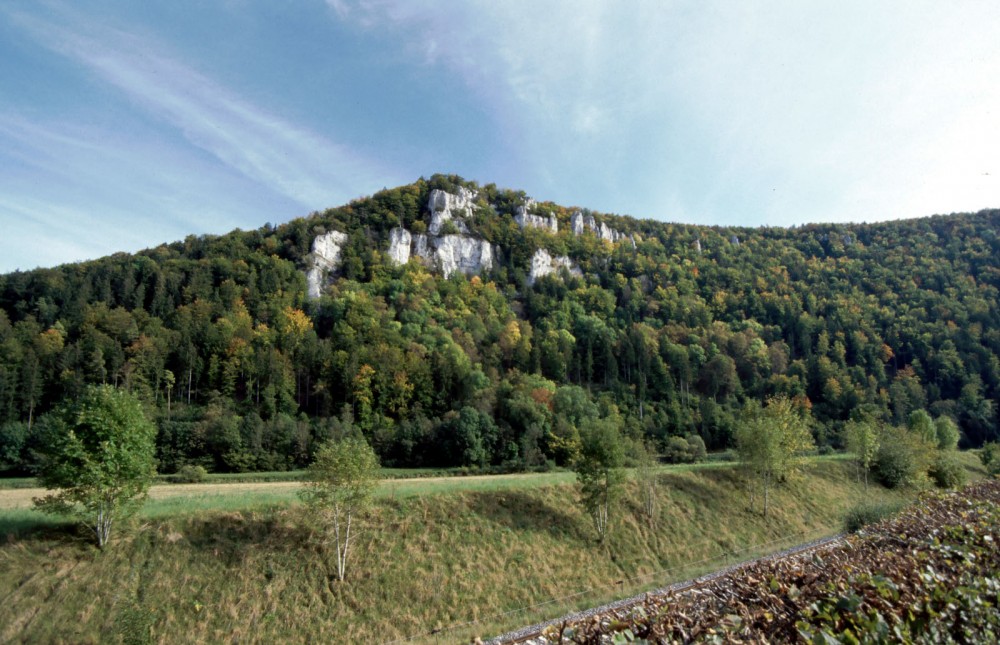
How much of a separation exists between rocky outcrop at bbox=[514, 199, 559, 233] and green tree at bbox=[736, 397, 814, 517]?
349 feet

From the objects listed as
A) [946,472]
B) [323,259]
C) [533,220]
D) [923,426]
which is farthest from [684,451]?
[533,220]

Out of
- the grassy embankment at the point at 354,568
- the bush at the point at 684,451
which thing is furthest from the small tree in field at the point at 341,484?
the bush at the point at 684,451

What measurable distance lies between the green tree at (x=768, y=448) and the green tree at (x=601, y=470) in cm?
1413

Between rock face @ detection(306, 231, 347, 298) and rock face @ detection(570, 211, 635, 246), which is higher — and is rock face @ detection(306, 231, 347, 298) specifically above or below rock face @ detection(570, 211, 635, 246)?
below

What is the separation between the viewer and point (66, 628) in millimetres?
17516

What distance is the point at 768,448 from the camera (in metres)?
37.6

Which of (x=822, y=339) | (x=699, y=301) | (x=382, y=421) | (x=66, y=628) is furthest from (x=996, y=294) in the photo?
(x=66, y=628)

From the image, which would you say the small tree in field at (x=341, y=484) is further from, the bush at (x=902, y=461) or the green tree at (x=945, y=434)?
the green tree at (x=945, y=434)

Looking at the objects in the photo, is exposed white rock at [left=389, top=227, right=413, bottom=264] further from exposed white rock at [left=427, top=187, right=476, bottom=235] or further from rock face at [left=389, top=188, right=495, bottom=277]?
exposed white rock at [left=427, top=187, right=476, bottom=235]

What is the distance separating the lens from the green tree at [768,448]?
1491 inches

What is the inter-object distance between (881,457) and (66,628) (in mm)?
62898

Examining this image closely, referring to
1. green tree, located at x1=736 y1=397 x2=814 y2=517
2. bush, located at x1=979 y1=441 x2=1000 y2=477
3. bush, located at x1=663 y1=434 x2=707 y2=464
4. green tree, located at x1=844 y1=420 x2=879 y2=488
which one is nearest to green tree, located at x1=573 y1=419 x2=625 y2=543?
green tree, located at x1=736 y1=397 x2=814 y2=517

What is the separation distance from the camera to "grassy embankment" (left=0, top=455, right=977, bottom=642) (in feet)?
61.7

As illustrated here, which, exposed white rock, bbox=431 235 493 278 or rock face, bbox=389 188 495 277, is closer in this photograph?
rock face, bbox=389 188 495 277
